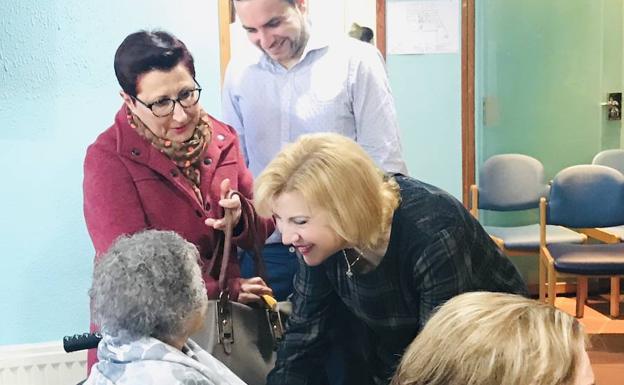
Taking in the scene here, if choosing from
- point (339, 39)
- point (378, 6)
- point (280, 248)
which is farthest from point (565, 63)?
point (280, 248)

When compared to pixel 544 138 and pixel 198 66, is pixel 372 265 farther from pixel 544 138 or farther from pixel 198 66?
pixel 544 138

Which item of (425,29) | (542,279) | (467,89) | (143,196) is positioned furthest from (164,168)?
(542,279)

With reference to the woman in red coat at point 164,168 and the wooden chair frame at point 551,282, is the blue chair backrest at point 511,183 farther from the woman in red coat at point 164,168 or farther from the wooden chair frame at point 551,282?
the woman in red coat at point 164,168

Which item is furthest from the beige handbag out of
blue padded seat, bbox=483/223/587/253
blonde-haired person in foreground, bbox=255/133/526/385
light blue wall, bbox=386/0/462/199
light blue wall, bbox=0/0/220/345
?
blue padded seat, bbox=483/223/587/253

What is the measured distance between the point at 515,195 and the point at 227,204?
2603 millimetres

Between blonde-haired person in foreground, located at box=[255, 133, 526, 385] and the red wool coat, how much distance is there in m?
0.38

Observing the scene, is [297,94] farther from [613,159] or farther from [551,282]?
[613,159]

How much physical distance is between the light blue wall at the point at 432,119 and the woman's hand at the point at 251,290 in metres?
1.16

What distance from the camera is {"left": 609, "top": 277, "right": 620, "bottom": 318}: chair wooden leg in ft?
13.7

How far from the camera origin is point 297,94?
2.28 m

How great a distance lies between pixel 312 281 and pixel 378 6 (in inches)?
51.8

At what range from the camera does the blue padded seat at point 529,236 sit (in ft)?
13.0

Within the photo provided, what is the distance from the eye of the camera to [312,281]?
178cm

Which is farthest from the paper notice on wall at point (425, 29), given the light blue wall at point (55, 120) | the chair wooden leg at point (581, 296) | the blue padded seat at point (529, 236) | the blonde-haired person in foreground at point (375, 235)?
the chair wooden leg at point (581, 296)
